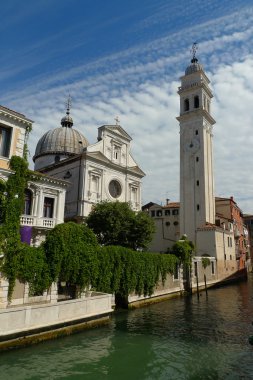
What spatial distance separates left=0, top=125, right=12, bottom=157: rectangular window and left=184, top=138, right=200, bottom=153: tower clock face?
107ft

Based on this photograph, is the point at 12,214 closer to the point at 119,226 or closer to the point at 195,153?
the point at 119,226

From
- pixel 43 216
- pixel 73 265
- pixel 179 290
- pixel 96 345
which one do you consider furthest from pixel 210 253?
pixel 96 345

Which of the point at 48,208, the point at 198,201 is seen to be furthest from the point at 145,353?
the point at 198,201

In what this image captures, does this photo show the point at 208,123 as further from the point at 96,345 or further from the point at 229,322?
the point at 96,345

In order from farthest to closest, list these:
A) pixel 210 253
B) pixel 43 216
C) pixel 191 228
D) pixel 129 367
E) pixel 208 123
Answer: pixel 208 123 < pixel 191 228 < pixel 210 253 < pixel 43 216 < pixel 129 367

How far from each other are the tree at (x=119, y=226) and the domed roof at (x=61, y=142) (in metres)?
16.3

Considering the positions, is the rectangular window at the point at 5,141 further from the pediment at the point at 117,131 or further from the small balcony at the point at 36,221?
the pediment at the point at 117,131

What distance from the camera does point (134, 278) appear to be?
21.9 m

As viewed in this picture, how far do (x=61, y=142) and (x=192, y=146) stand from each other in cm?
1901

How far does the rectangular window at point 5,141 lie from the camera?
17625 mm

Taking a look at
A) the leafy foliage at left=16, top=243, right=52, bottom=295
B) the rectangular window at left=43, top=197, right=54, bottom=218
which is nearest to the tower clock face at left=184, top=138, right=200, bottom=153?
the rectangular window at left=43, top=197, right=54, bottom=218

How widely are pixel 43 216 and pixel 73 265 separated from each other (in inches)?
300

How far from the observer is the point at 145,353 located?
12.1 metres

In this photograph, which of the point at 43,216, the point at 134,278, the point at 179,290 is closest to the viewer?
the point at 134,278
